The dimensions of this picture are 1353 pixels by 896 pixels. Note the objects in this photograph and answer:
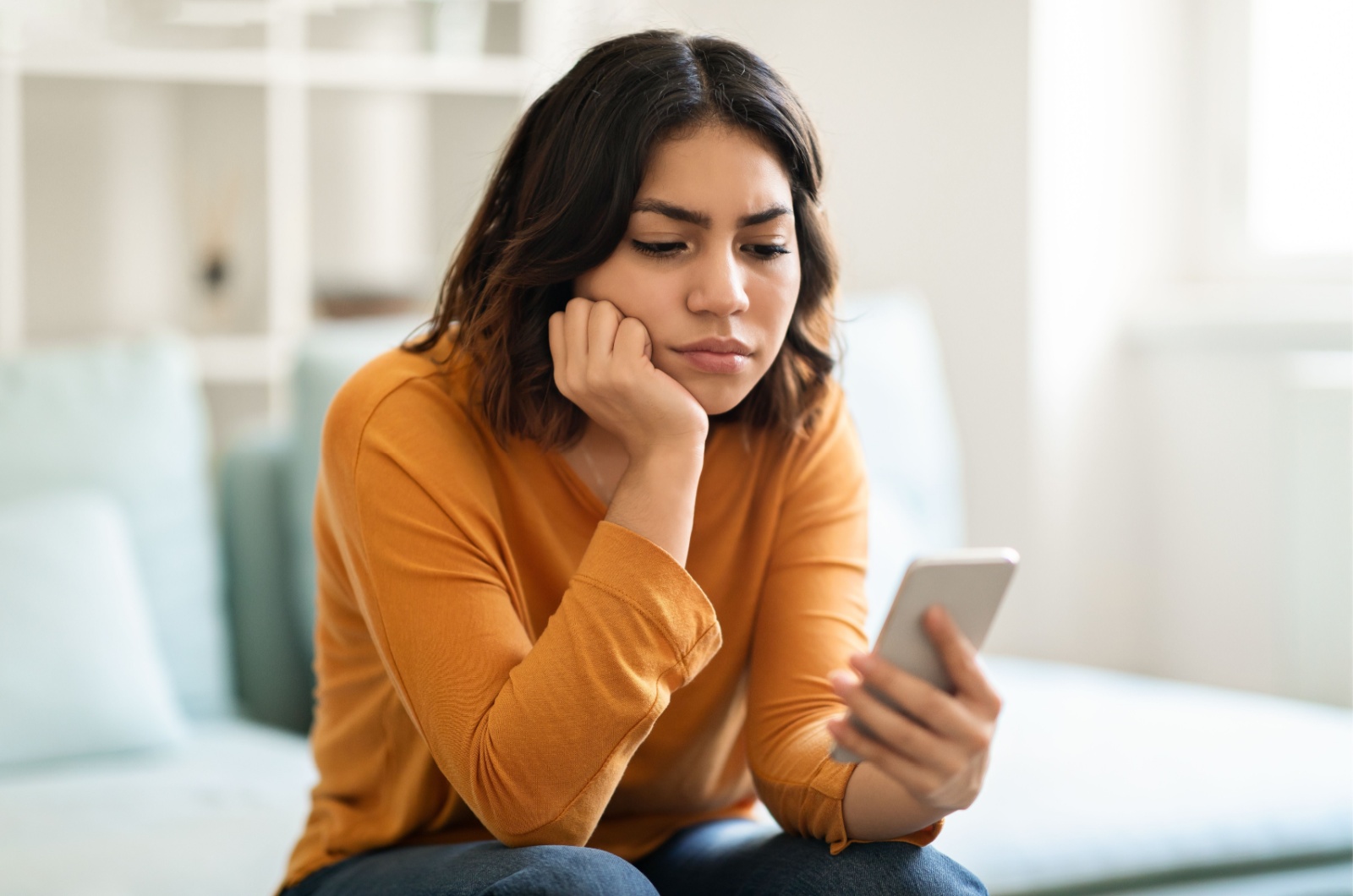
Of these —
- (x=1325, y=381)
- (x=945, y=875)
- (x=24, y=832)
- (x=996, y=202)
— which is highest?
(x=996, y=202)

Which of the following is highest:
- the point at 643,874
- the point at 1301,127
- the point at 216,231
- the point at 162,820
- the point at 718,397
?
the point at 1301,127

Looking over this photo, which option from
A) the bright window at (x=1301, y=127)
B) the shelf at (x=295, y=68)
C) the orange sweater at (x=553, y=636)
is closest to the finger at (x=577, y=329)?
the orange sweater at (x=553, y=636)

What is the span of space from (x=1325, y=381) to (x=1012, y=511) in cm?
67

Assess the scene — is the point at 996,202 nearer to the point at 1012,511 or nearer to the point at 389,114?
the point at 1012,511

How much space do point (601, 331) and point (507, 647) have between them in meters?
0.27

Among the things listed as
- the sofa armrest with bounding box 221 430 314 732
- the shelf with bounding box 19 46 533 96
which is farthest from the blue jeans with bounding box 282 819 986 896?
the shelf with bounding box 19 46 533 96

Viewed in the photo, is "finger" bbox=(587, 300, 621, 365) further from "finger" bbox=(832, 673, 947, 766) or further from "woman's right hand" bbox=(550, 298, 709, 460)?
"finger" bbox=(832, 673, 947, 766)

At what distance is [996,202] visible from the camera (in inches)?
100

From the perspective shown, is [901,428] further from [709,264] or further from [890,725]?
[890,725]

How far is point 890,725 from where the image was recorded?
866 millimetres

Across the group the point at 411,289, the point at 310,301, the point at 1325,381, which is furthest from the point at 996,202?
the point at 310,301

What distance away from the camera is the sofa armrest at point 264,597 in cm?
182

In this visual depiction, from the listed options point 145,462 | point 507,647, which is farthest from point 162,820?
point 507,647

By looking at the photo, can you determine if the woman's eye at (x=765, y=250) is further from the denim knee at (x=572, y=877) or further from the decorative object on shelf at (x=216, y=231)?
the decorative object on shelf at (x=216, y=231)
